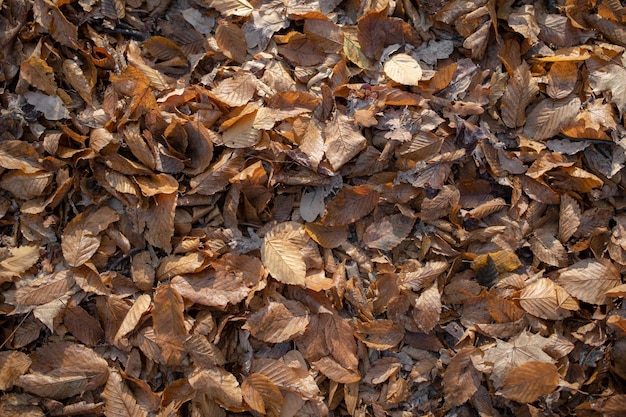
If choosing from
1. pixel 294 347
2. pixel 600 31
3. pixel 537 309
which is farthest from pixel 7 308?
pixel 600 31

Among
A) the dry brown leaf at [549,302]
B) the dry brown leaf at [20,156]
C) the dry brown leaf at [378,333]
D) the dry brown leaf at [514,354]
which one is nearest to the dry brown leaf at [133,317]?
the dry brown leaf at [20,156]

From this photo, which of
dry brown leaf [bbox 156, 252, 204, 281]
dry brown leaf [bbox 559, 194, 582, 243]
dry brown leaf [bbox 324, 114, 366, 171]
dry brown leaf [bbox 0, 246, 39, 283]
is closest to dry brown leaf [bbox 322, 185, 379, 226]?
dry brown leaf [bbox 324, 114, 366, 171]

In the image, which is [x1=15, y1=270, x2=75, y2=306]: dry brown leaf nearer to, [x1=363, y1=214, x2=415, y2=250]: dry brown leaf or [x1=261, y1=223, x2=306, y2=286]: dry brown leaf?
[x1=261, y1=223, x2=306, y2=286]: dry brown leaf

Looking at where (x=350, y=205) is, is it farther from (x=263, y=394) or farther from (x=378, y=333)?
(x=263, y=394)

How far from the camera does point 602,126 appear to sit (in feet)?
6.84

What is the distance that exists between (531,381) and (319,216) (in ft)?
3.13

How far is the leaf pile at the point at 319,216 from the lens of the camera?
1914 millimetres

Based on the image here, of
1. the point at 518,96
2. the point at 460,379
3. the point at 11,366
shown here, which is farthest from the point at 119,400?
the point at 518,96

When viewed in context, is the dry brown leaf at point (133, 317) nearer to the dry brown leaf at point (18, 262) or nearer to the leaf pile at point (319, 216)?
the leaf pile at point (319, 216)

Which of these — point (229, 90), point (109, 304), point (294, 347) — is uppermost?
point (229, 90)

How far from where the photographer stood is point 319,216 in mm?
2074

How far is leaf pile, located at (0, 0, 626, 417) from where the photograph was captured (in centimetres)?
191

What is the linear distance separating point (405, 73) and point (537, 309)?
3.39 feet

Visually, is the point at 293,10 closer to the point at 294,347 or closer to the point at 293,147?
the point at 293,147
